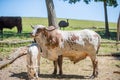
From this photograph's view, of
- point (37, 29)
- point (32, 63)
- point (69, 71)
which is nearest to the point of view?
point (32, 63)

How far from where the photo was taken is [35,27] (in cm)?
1145

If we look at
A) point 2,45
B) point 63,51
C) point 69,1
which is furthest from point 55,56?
point 69,1

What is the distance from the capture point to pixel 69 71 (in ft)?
43.0

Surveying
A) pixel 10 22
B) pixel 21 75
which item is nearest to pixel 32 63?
pixel 21 75

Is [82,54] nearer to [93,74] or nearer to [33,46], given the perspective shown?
[93,74]

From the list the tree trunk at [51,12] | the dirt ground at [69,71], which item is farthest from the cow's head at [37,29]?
the tree trunk at [51,12]

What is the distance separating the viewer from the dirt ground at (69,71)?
11.9 meters

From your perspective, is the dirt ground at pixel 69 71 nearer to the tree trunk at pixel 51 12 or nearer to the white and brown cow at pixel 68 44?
the white and brown cow at pixel 68 44

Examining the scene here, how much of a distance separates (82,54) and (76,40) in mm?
625

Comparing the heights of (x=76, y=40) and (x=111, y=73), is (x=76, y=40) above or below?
above

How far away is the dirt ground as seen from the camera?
11930 millimetres

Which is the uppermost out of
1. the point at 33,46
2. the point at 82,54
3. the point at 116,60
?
the point at 33,46

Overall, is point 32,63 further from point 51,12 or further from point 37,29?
point 51,12

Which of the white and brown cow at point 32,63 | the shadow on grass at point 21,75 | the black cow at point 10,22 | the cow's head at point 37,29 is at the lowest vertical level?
the black cow at point 10,22
